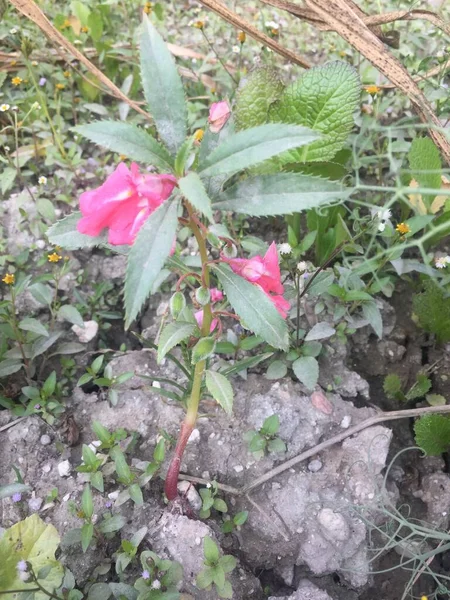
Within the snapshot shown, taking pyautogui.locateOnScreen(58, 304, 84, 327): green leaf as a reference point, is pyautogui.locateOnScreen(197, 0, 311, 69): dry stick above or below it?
above

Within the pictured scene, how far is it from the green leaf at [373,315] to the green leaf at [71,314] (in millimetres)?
997

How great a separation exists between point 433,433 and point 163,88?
1.30 m

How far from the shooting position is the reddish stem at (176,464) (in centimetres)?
160

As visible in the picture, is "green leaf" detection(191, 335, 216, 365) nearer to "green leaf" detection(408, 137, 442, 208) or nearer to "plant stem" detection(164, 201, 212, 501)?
"plant stem" detection(164, 201, 212, 501)

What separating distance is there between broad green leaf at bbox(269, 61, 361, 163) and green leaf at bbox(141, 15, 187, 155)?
36.1 inches

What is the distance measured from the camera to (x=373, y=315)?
1.94 metres

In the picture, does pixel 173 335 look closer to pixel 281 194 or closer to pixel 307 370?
pixel 281 194

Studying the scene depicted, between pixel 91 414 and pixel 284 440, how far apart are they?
0.66m

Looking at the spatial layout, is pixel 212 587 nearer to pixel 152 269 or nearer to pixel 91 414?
pixel 91 414

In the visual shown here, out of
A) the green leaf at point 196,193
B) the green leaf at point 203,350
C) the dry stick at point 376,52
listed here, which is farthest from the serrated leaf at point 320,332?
the green leaf at point 196,193

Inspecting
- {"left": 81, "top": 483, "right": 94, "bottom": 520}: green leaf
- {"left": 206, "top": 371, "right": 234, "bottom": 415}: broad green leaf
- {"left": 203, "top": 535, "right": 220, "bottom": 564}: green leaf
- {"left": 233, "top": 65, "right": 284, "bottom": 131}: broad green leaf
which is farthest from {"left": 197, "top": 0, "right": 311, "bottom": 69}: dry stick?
{"left": 203, "top": 535, "right": 220, "bottom": 564}: green leaf

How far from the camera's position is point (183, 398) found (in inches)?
66.6

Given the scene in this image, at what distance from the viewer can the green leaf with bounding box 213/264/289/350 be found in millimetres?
1274

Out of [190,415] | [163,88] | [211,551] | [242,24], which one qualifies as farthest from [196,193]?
[242,24]
